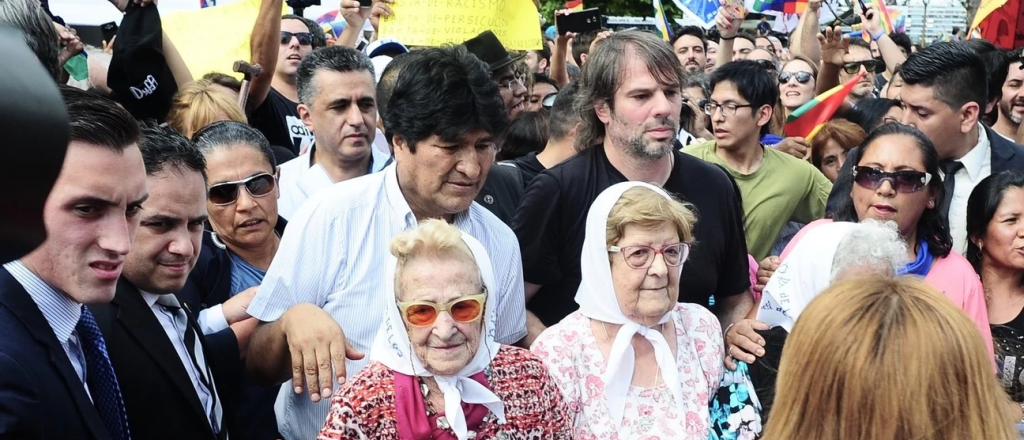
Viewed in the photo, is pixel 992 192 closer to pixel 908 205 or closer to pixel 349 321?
pixel 908 205

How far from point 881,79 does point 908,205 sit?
24.2 feet

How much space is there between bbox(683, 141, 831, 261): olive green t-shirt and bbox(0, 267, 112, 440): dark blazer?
3.94 metres

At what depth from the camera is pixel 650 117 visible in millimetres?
4348

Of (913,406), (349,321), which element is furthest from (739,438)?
(913,406)

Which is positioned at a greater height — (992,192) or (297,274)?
(297,274)

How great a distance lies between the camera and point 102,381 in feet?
8.00

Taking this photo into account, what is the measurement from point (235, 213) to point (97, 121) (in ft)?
5.73

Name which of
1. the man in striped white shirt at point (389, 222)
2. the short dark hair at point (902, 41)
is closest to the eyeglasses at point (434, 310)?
the man in striped white shirt at point (389, 222)

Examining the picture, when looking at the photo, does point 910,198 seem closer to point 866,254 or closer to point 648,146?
point 866,254

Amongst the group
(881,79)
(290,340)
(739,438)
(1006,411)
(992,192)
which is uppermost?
(1006,411)

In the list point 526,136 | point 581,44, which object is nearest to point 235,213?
point 526,136

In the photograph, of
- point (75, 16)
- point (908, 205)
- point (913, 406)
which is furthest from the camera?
point (75, 16)

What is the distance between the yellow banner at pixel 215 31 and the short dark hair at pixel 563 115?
180 centimetres

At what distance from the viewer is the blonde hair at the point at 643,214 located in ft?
12.0
